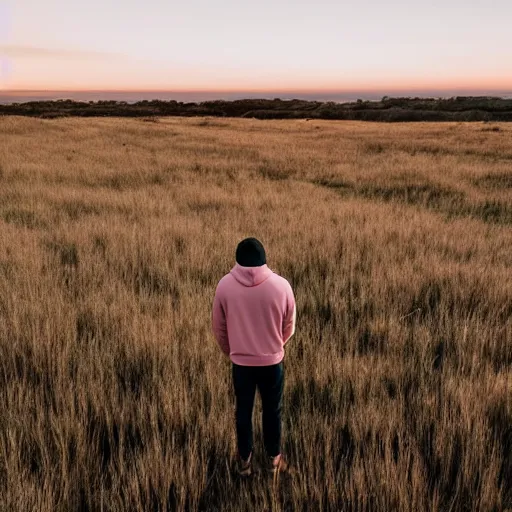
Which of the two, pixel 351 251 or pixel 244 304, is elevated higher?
pixel 244 304

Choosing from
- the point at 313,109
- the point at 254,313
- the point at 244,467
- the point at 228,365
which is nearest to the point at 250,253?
the point at 254,313

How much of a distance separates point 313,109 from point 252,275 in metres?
76.9

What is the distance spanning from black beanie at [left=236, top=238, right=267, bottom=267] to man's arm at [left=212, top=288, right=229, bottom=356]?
21 cm

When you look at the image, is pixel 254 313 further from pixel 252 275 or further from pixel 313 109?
pixel 313 109

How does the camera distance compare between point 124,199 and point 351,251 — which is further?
point 124,199

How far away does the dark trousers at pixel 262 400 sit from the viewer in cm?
189

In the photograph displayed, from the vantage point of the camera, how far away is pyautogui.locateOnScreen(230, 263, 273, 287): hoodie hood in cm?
172

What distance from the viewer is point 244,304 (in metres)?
1.77

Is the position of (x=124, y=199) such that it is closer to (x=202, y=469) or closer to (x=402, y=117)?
(x=202, y=469)

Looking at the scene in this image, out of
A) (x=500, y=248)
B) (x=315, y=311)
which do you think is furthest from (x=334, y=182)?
(x=315, y=311)

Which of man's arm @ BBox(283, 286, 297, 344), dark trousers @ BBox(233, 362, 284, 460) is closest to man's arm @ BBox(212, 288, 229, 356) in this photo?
dark trousers @ BBox(233, 362, 284, 460)

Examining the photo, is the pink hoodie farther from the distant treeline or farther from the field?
the distant treeline

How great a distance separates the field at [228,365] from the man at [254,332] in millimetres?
171

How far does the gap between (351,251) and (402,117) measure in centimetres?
5842
